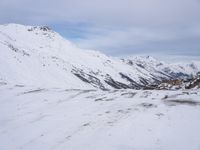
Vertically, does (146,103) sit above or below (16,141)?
above

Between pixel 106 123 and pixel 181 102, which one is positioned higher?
pixel 181 102

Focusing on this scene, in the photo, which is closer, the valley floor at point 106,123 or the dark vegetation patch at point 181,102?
the valley floor at point 106,123

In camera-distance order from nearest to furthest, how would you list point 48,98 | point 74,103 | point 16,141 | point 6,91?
1. point 16,141
2. point 74,103
3. point 48,98
4. point 6,91

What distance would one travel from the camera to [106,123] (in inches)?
571

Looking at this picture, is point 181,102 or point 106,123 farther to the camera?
point 181,102

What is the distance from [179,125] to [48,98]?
13217 millimetres

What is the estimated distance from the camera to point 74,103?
68.0ft

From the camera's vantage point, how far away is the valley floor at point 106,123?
1177 centimetres

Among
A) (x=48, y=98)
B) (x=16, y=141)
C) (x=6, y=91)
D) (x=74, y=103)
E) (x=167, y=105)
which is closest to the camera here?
(x=16, y=141)

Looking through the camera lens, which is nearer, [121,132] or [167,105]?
[121,132]

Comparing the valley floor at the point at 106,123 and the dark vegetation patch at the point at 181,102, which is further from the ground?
the dark vegetation patch at the point at 181,102

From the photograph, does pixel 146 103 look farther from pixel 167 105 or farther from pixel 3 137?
pixel 3 137

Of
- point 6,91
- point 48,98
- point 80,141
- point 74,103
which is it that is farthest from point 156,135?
point 6,91

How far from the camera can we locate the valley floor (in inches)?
464
